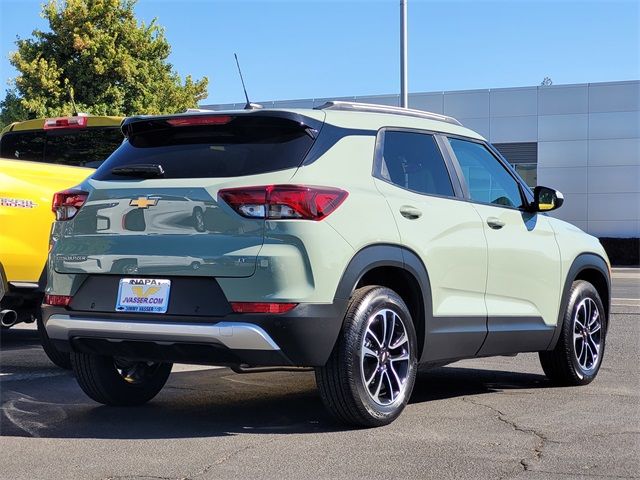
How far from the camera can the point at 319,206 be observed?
5340 mm

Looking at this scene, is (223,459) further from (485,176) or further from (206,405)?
(485,176)

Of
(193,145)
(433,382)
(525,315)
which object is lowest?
(433,382)

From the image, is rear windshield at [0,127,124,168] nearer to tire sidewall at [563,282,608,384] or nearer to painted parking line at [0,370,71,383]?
painted parking line at [0,370,71,383]

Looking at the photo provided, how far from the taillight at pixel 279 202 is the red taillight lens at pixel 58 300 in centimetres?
119

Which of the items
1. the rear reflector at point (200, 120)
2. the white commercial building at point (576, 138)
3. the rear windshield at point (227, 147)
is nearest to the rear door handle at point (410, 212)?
the rear windshield at point (227, 147)

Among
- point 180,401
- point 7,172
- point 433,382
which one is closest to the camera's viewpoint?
point 180,401

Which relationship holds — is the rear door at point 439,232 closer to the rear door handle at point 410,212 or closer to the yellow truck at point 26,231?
the rear door handle at point 410,212

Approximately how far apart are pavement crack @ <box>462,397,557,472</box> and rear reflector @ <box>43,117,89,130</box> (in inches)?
182

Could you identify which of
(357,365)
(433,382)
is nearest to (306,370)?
(433,382)

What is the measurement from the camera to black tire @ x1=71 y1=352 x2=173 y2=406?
6.35 m

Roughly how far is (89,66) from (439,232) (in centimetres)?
2463

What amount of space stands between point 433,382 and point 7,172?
384 centimetres

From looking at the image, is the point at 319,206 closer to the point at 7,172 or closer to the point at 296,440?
the point at 296,440

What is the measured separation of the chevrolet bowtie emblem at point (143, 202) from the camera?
5.58 m
